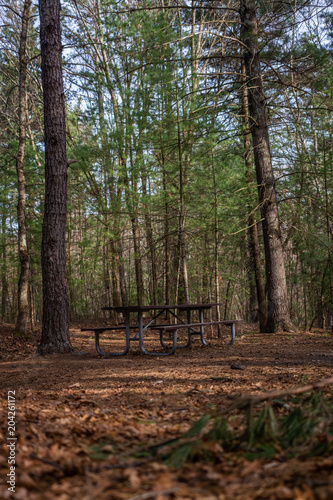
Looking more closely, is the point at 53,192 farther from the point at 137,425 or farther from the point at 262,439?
the point at 262,439

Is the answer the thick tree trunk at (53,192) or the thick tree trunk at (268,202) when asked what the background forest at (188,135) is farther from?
the thick tree trunk at (53,192)

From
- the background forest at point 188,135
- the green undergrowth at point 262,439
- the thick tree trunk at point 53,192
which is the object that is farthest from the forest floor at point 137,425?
the background forest at point 188,135

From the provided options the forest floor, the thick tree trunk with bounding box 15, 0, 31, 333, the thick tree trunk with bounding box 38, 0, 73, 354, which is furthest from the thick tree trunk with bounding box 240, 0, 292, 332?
the thick tree trunk with bounding box 15, 0, 31, 333

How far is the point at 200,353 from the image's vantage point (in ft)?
22.9

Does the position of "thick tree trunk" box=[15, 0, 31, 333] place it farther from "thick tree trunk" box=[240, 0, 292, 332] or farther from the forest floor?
"thick tree trunk" box=[240, 0, 292, 332]

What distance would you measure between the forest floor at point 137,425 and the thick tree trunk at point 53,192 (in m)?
1.09

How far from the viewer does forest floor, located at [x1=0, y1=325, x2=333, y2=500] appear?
149cm

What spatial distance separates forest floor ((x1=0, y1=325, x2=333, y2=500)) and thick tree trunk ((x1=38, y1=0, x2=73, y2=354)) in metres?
1.09

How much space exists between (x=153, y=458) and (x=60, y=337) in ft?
18.8

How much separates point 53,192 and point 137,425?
19.0ft

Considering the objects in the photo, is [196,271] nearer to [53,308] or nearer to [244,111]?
[244,111]

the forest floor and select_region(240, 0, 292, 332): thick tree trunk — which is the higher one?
select_region(240, 0, 292, 332): thick tree trunk

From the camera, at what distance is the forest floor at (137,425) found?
1494mm

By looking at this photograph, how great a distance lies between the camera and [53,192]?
24.5 feet
